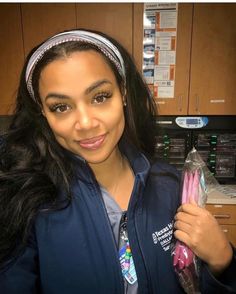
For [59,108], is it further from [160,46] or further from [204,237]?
[160,46]

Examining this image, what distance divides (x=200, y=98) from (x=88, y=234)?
1531mm

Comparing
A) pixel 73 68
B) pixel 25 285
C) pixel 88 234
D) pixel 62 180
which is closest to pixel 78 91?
pixel 73 68

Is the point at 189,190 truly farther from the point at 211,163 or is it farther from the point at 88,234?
the point at 211,163

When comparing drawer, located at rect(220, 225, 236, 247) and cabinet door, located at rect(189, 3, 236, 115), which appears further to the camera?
drawer, located at rect(220, 225, 236, 247)

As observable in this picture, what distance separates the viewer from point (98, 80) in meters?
0.71

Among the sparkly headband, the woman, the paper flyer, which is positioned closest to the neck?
the woman

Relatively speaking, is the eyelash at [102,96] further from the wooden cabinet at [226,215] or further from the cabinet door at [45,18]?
the wooden cabinet at [226,215]

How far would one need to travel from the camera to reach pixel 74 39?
2.39 ft

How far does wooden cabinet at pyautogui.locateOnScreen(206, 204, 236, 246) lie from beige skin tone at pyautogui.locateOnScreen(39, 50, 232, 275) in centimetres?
130

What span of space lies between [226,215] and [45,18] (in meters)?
1.87

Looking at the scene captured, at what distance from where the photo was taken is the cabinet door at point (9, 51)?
1858mm

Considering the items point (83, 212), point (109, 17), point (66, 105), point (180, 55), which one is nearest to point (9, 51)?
point (109, 17)

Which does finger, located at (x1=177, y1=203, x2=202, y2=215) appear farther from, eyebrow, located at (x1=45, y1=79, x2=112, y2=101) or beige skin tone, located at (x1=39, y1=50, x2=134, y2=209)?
eyebrow, located at (x1=45, y1=79, x2=112, y2=101)

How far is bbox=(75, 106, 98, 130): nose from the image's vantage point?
703mm
